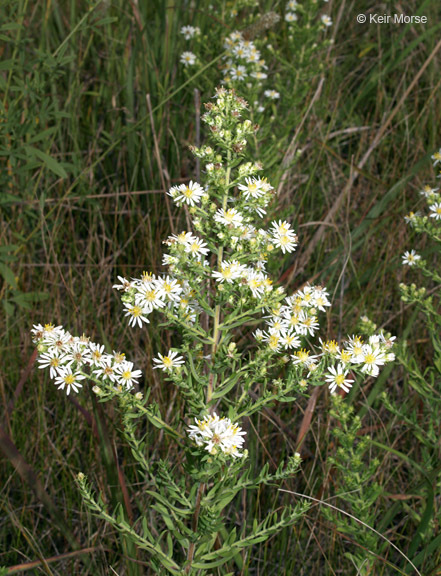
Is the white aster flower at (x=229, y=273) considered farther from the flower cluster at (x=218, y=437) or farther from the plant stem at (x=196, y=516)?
the plant stem at (x=196, y=516)

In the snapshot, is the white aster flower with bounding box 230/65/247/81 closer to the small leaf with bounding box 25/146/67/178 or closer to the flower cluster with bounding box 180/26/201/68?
the flower cluster with bounding box 180/26/201/68

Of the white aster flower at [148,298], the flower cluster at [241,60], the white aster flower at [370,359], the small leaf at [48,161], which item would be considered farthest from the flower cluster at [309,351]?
the flower cluster at [241,60]

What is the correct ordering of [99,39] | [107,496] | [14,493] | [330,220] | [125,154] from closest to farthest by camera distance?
[107,496] < [14,493] < [330,220] < [125,154] < [99,39]

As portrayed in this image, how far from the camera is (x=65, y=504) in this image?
2463 mm

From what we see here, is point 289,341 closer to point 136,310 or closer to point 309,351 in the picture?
point 309,351

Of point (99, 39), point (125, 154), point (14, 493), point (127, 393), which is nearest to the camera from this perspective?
point (127, 393)

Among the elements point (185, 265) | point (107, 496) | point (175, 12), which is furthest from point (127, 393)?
point (175, 12)

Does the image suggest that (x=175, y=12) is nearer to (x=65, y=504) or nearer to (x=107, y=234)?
(x=107, y=234)

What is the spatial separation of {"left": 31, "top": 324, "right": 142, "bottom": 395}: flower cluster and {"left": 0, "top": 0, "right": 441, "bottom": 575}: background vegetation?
24cm

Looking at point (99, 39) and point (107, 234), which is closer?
point (107, 234)

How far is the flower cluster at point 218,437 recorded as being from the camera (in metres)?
1.46

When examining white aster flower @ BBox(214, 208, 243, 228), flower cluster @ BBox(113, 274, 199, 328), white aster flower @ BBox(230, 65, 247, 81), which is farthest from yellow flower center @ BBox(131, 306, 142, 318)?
white aster flower @ BBox(230, 65, 247, 81)

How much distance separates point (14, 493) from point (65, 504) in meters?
0.22

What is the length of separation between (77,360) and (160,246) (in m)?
1.71
